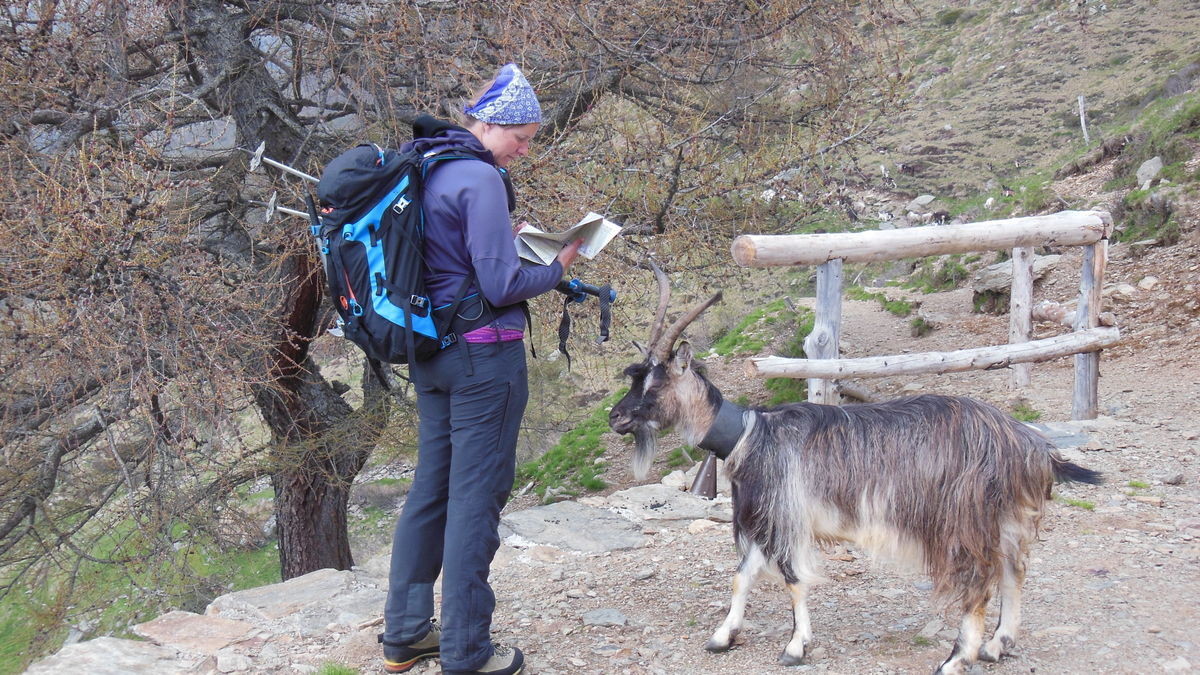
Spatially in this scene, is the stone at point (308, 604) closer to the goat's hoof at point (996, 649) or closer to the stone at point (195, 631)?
the stone at point (195, 631)

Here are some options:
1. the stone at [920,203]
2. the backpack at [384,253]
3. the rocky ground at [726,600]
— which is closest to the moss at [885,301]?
the stone at [920,203]

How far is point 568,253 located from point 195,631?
112 inches

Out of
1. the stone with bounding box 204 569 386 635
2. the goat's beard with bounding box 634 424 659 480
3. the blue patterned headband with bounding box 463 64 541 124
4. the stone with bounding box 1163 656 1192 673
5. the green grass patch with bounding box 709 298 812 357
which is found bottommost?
the stone with bounding box 204 569 386 635

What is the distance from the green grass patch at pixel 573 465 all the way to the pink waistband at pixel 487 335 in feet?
20.9

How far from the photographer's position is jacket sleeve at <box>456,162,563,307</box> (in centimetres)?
328

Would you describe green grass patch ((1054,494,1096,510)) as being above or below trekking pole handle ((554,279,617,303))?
below

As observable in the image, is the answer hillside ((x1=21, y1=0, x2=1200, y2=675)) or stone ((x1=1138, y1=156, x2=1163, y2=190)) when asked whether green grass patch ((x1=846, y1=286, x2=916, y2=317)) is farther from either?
stone ((x1=1138, y1=156, x2=1163, y2=190))

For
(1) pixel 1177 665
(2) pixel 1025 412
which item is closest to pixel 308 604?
(1) pixel 1177 665

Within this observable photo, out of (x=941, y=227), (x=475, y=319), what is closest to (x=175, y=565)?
(x=475, y=319)

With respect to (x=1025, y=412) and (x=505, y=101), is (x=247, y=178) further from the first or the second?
(x=1025, y=412)

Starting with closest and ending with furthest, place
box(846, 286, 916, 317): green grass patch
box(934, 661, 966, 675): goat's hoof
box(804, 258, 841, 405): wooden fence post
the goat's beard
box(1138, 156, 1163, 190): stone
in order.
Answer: box(934, 661, 966, 675): goat's hoof
the goat's beard
box(804, 258, 841, 405): wooden fence post
box(1138, 156, 1163, 190): stone
box(846, 286, 916, 317): green grass patch

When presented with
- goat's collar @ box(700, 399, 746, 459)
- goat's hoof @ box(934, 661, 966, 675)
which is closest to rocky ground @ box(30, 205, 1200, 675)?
goat's hoof @ box(934, 661, 966, 675)

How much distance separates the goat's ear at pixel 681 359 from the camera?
4.23 metres

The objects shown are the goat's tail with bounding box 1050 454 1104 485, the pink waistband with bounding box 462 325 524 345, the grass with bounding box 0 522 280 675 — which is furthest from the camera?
the grass with bounding box 0 522 280 675
